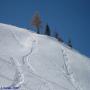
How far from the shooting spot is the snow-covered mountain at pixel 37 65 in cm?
1728

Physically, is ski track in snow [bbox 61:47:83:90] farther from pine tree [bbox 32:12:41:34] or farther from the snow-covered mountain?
pine tree [bbox 32:12:41:34]

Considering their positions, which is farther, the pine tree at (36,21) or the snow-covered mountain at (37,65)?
the pine tree at (36,21)

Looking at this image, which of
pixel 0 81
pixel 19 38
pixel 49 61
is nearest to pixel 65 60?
pixel 49 61

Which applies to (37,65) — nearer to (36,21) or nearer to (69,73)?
(69,73)

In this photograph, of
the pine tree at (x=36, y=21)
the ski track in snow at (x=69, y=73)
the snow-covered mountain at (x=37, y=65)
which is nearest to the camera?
the snow-covered mountain at (x=37, y=65)

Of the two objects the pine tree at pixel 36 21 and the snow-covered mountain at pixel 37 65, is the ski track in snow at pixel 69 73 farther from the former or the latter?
the pine tree at pixel 36 21

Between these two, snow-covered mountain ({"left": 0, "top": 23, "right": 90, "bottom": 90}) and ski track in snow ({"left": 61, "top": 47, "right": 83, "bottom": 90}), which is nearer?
snow-covered mountain ({"left": 0, "top": 23, "right": 90, "bottom": 90})

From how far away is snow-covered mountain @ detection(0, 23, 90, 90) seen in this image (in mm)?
17281

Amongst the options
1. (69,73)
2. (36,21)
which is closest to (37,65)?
(69,73)

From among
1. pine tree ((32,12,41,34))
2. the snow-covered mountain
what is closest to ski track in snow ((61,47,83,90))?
the snow-covered mountain

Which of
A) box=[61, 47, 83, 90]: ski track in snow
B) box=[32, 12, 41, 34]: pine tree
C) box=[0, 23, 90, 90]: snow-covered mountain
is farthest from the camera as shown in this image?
box=[32, 12, 41, 34]: pine tree

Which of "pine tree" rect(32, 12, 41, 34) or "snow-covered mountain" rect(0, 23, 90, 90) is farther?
"pine tree" rect(32, 12, 41, 34)

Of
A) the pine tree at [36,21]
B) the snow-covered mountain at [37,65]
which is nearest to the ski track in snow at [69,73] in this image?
the snow-covered mountain at [37,65]

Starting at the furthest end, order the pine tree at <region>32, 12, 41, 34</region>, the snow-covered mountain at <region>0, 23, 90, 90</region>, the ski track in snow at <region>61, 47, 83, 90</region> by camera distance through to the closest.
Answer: the pine tree at <region>32, 12, 41, 34</region> → the ski track in snow at <region>61, 47, 83, 90</region> → the snow-covered mountain at <region>0, 23, 90, 90</region>
